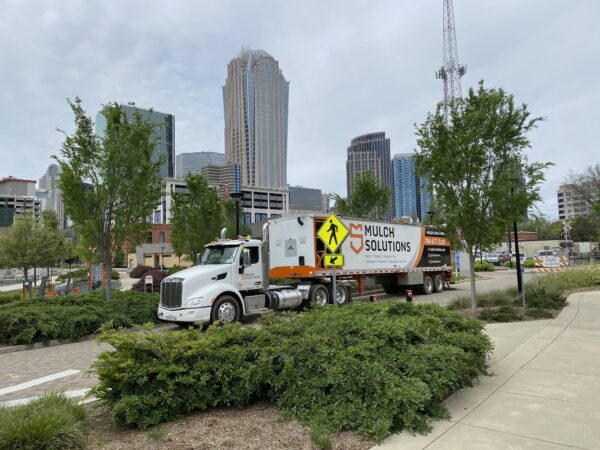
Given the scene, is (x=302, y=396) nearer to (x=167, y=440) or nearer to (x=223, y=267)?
(x=167, y=440)

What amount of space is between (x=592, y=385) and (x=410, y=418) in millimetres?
3104

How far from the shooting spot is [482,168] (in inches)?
483

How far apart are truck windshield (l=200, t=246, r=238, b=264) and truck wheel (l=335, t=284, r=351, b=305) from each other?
5.42 meters

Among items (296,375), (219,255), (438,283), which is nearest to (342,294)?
(219,255)

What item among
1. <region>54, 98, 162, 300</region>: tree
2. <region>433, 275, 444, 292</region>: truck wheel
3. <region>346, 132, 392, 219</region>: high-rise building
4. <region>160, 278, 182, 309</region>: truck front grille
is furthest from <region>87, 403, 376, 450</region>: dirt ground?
<region>346, 132, 392, 219</region>: high-rise building

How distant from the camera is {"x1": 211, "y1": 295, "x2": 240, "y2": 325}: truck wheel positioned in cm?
1224

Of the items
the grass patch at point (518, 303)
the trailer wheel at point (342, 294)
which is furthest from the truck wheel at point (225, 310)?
the grass patch at point (518, 303)

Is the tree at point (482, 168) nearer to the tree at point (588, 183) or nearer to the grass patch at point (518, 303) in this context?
the grass patch at point (518, 303)

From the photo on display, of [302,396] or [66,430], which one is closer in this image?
[66,430]

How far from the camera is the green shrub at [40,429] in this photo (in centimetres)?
364

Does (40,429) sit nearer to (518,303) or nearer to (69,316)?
(69,316)

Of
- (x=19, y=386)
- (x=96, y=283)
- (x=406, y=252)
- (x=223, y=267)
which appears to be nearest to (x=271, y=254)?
(x=223, y=267)

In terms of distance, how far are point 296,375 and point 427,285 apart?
19.2 m

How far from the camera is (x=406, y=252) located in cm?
2120
